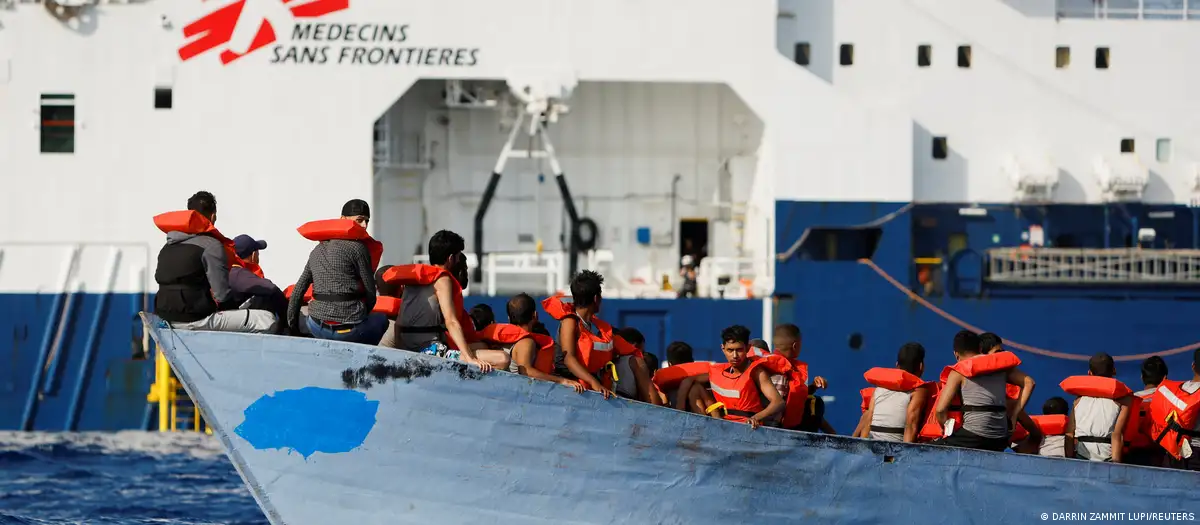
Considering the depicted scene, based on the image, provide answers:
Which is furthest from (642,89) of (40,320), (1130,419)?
(1130,419)

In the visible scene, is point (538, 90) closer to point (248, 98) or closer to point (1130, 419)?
point (248, 98)

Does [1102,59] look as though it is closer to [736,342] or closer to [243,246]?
[736,342]

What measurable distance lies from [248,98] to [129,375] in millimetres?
3238

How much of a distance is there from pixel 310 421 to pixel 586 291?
169cm

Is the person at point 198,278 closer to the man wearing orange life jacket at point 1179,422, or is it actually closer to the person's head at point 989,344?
the person's head at point 989,344

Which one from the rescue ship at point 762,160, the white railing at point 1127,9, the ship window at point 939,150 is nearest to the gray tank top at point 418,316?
the rescue ship at point 762,160

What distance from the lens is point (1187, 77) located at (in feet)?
56.6

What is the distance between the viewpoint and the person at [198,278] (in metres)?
7.80

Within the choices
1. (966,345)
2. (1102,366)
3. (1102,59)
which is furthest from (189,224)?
(1102,59)

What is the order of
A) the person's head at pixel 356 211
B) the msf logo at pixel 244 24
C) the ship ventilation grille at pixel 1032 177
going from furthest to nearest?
1. the ship ventilation grille at pixel 1032 177
2. the msf logo at pixel 244 24
3. the person's head at pixel 356 211

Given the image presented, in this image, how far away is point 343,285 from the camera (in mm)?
7840

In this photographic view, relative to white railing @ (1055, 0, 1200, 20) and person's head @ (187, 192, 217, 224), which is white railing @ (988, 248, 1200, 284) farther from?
person's head @ (187, 192, 217, 224)

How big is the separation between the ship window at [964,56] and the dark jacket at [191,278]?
438 inches

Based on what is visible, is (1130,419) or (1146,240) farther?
(1146,240)
